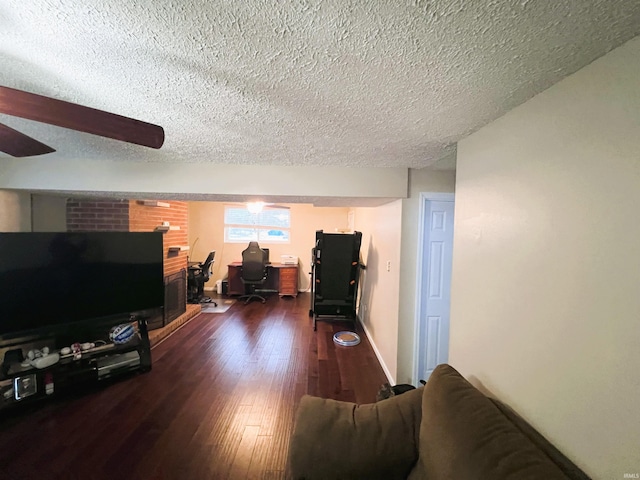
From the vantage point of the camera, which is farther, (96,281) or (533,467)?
(96,281)

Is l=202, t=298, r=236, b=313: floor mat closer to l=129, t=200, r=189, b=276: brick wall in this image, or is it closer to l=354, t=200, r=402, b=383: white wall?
l=129, t=200, r=189, b=276: brick wall

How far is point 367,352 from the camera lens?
3385 mm

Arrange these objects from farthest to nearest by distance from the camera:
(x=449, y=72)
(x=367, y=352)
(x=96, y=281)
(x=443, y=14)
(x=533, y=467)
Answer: (x=367, y=352), (x=96, y=281), (x=449, y=72), (x=533, y=467), (x=443, y=14)

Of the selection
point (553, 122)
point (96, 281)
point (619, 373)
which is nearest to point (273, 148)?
point (553, 122)

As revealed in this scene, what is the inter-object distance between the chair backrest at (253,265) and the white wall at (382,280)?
2.09 metres

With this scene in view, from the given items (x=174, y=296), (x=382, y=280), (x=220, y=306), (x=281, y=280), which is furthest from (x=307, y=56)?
(x=281, y=280)

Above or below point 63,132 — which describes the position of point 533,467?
below

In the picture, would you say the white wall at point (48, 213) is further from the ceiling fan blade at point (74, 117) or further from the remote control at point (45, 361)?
the ceiling fan blade at point (74, 117)

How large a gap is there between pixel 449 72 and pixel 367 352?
3229mm

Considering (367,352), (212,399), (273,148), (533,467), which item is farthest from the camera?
(367,352)

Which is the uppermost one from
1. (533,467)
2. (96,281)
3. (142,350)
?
(96,281)

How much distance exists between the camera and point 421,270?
2506mm

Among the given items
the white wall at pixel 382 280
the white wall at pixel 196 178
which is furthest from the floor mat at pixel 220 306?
the white wall at pixel 196 178

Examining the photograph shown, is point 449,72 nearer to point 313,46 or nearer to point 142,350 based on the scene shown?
point 313,46
